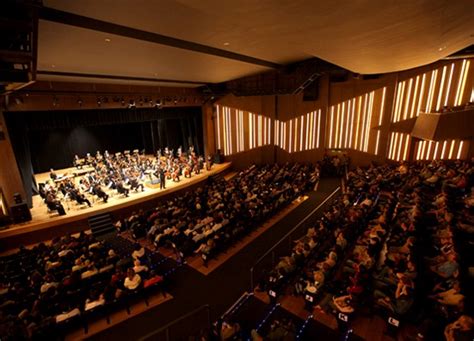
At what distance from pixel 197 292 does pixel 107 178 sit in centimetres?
1021

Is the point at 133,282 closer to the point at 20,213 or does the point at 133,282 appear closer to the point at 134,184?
the point at 20,213

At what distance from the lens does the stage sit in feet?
30.7

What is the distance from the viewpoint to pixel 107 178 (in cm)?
1383

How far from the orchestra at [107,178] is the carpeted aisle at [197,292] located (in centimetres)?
690

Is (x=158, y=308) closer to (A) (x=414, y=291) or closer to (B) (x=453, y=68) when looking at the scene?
(A) (x=414, y=291)

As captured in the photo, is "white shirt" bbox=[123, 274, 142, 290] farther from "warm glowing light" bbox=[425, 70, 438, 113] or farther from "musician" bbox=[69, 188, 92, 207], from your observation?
"warm glowing light" bbox=[425, 70, 438, 113]

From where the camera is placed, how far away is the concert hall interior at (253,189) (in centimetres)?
447

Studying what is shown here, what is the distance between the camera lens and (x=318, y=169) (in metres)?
14.8

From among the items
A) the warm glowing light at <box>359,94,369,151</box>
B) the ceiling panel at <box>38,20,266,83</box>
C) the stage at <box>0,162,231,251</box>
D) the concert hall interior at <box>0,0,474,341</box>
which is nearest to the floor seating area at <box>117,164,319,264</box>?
the concert hall interior at <box>0,0,474,341</box>

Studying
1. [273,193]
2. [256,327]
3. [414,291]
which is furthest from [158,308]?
[273,193]

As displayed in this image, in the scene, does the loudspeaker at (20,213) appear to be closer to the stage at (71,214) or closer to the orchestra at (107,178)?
the stage at (71,214)

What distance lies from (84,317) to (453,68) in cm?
1649

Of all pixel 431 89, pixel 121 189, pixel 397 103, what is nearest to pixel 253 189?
pixel 121 189

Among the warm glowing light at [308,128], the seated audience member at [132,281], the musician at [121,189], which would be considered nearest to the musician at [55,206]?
the musician at [121,189]
